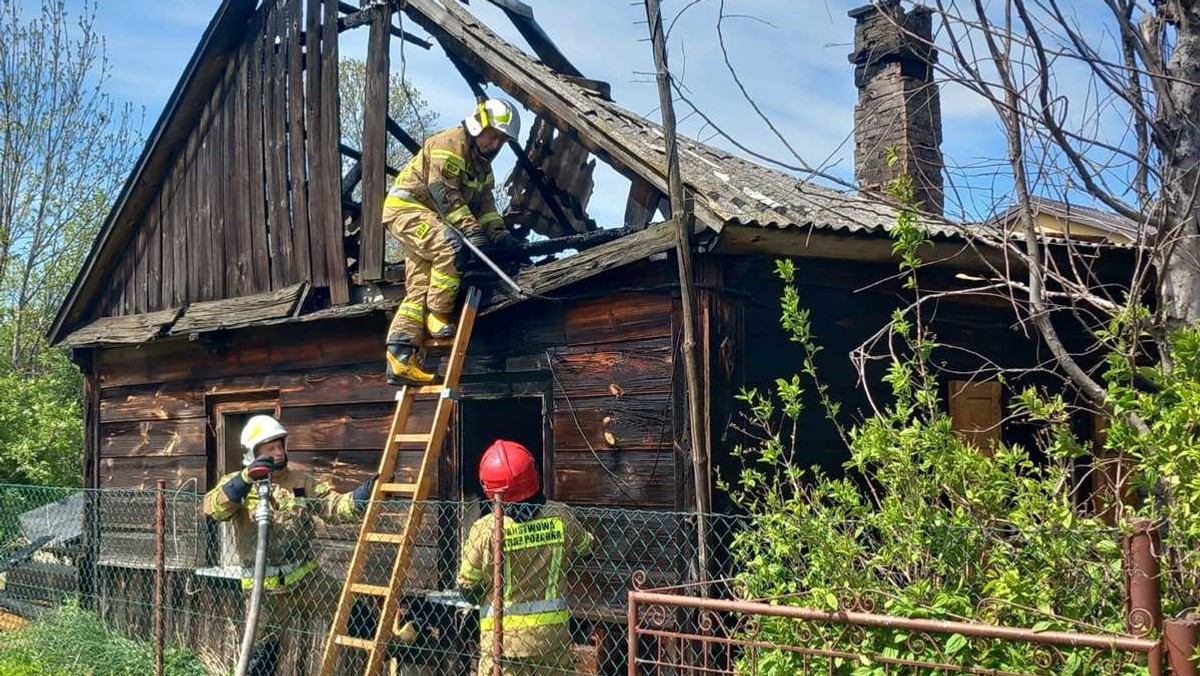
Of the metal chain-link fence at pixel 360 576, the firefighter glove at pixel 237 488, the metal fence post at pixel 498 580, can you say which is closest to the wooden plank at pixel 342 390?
the metal chain-link fence at pixel 360 576

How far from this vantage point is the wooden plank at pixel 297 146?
8742 mm

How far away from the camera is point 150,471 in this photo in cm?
1002

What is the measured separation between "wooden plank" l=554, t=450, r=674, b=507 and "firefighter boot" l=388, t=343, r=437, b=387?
3.06 ft

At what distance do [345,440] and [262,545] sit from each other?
2.36m

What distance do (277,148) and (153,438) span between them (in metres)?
2.80

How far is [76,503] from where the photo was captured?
37.0 feet

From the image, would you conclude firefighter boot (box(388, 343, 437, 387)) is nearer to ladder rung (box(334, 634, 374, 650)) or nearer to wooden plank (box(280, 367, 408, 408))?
wooden plank (box(280, 367, 408, 408))

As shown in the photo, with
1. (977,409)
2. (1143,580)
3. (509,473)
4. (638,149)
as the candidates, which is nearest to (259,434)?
(509,473)

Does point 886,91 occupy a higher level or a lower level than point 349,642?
higher

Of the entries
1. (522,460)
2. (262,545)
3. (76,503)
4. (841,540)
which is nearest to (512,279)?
(522,460)

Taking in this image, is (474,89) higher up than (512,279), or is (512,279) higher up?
(474,89)

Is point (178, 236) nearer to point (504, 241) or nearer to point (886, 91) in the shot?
point (504, 241)

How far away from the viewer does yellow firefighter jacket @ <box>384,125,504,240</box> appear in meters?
6.86

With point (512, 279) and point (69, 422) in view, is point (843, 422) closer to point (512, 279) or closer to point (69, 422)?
point (512, 279)
